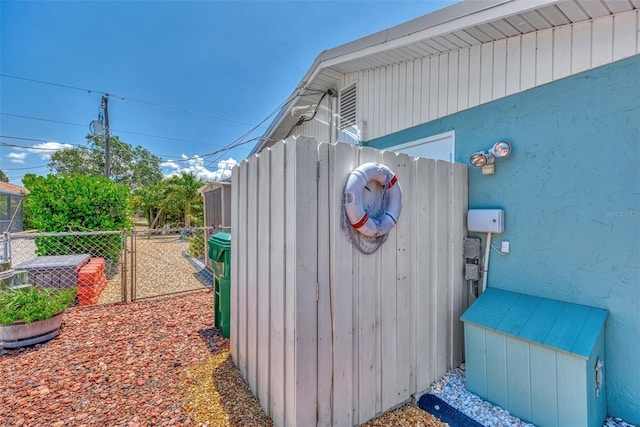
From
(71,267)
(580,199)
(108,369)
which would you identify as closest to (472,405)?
(580,199)

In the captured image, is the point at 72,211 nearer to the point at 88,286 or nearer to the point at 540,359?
the point at 88,286

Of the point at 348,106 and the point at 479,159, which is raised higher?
the point at 348,106

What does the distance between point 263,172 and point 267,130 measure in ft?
20.7

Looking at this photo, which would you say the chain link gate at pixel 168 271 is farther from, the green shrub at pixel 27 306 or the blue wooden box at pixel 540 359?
the blue wooden box at pixel 540 359

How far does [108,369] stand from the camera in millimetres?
2836

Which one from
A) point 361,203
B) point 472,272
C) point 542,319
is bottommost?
point 542,319

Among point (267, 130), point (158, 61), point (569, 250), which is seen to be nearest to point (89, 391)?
point (569, 250)

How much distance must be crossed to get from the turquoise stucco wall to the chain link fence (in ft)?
19.1

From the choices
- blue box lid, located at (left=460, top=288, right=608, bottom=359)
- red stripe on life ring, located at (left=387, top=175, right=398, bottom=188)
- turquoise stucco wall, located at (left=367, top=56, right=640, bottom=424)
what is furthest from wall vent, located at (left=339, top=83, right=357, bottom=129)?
blue box lid, located at (left=460, top=288, right=608, bottom=359)

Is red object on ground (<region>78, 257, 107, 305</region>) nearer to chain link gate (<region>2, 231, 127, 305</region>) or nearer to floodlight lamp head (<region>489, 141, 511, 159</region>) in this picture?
chain link gate (<region>2, 231, 127, 305</region>)

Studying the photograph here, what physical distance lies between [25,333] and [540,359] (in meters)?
5.58

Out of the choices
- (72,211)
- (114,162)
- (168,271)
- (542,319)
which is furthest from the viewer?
(114,162)

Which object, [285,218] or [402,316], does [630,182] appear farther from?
[285,218]

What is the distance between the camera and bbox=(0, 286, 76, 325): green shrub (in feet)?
10.4
